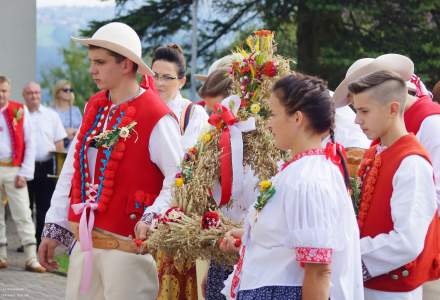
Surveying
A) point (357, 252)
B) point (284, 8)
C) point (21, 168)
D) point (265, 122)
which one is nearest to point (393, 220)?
point (357, 252)

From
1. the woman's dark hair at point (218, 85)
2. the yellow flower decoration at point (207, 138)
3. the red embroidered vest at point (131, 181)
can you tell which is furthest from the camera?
the woman's dark hair at point (218, 85)

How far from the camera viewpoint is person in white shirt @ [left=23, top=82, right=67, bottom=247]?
11516mm

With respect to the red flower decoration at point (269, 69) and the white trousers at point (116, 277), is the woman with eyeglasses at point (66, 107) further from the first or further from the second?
the red flower decoration at point (269, 69)

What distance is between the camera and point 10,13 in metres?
14.9

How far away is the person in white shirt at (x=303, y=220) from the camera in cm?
332

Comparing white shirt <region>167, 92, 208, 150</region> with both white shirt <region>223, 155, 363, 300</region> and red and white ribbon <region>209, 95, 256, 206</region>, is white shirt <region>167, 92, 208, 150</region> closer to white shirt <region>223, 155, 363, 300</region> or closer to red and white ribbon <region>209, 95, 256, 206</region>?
red and white ribbon <region>209, 95, 256, 206</region>

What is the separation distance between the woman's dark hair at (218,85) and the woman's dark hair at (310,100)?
1.72 metres

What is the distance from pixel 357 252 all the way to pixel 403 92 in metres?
0.89

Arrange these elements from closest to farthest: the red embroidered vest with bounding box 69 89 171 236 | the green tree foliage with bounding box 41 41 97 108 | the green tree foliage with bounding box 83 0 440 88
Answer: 1. the red embroidered vest with bounding box 69 89 171 236
2. the green tree foliage with bounding box 83 0 440 88
3. the green tree foliage with bounding box 41 41 97 108

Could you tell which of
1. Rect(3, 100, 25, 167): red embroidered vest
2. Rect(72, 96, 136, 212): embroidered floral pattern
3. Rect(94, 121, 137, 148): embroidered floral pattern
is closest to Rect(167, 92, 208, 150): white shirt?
Rect(72, 96, 136, 212): embroidered floral pattern

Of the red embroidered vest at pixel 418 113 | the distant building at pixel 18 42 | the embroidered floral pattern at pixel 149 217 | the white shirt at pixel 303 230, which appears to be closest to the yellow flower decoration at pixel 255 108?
the embroidered floral pattern at pixel 149 217

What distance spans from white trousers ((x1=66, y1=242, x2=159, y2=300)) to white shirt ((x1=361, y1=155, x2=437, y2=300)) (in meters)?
1.41

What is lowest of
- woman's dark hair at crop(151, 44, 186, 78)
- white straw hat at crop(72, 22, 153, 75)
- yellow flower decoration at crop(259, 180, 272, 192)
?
yellow flower decoration at crop(259, 180, 272, 192)

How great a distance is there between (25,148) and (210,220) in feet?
21.6
